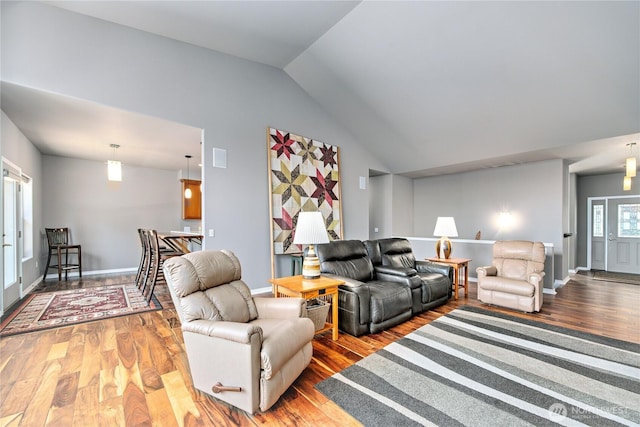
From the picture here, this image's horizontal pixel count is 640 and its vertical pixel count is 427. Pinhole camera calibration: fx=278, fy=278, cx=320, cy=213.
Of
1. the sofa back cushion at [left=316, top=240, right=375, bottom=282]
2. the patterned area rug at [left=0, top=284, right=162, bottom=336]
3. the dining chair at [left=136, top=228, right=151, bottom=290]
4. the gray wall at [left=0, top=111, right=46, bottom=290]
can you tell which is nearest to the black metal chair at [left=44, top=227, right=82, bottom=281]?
the gray wall at [left=0, top=111, right=46, bottom=290]

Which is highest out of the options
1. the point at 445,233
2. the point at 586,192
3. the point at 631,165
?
the point at 631,165

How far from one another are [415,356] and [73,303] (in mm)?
4654

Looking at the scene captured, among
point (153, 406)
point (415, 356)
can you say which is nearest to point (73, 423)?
point (153, 406)

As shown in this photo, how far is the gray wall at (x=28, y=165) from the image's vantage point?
11.9 ft

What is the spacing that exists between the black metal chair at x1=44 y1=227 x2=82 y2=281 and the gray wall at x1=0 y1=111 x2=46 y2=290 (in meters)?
0.15

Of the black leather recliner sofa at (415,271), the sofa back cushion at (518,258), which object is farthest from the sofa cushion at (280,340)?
the sofa back cushion at (518,258)

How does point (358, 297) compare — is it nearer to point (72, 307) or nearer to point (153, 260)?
point (153, 260)

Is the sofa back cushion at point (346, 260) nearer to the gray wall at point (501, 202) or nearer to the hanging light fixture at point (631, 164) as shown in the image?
the gray wall at point (501, 202)

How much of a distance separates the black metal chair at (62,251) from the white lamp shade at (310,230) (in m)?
5.36

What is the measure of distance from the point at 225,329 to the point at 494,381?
209cm

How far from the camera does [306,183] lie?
525 centimetres

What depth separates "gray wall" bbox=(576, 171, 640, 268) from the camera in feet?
22.7

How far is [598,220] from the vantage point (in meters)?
7.20

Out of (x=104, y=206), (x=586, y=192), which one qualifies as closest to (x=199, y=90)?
(x=104, y=206)
